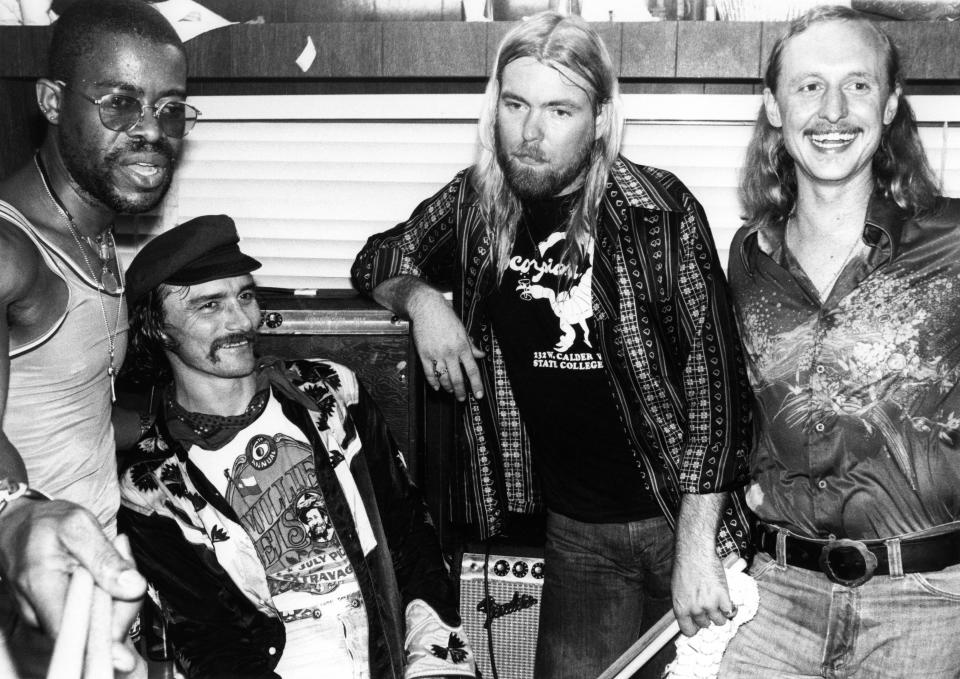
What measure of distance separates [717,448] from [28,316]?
4.60 feet

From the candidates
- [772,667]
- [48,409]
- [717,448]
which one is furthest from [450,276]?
[772,667]

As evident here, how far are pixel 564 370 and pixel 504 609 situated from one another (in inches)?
31.3

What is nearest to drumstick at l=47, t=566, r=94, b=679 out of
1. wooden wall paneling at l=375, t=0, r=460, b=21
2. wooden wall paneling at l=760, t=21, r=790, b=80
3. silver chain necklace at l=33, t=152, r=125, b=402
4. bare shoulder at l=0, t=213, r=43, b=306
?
bare shoulder at l=0, t=213, r=43, b=306

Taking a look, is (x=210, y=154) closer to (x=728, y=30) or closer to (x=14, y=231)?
(x=14, y=231)

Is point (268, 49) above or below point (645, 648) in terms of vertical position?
above

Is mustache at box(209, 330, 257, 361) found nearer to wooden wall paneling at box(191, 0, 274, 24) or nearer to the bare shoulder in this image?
the bare shoulder

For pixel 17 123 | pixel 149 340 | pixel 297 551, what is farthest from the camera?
pixel 17 123

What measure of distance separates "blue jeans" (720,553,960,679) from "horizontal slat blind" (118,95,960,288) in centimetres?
119

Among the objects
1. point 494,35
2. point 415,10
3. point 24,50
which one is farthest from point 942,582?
point 24,50

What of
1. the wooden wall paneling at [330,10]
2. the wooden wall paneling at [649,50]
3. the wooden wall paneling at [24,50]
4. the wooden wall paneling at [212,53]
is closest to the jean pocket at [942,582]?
the wooden wall paneling at [649,50]

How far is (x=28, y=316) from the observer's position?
1984mm

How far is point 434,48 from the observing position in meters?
2.92

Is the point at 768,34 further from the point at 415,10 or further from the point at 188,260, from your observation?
the point at 188,260

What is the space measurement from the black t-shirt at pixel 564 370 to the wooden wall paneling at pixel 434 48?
657 millimetres
